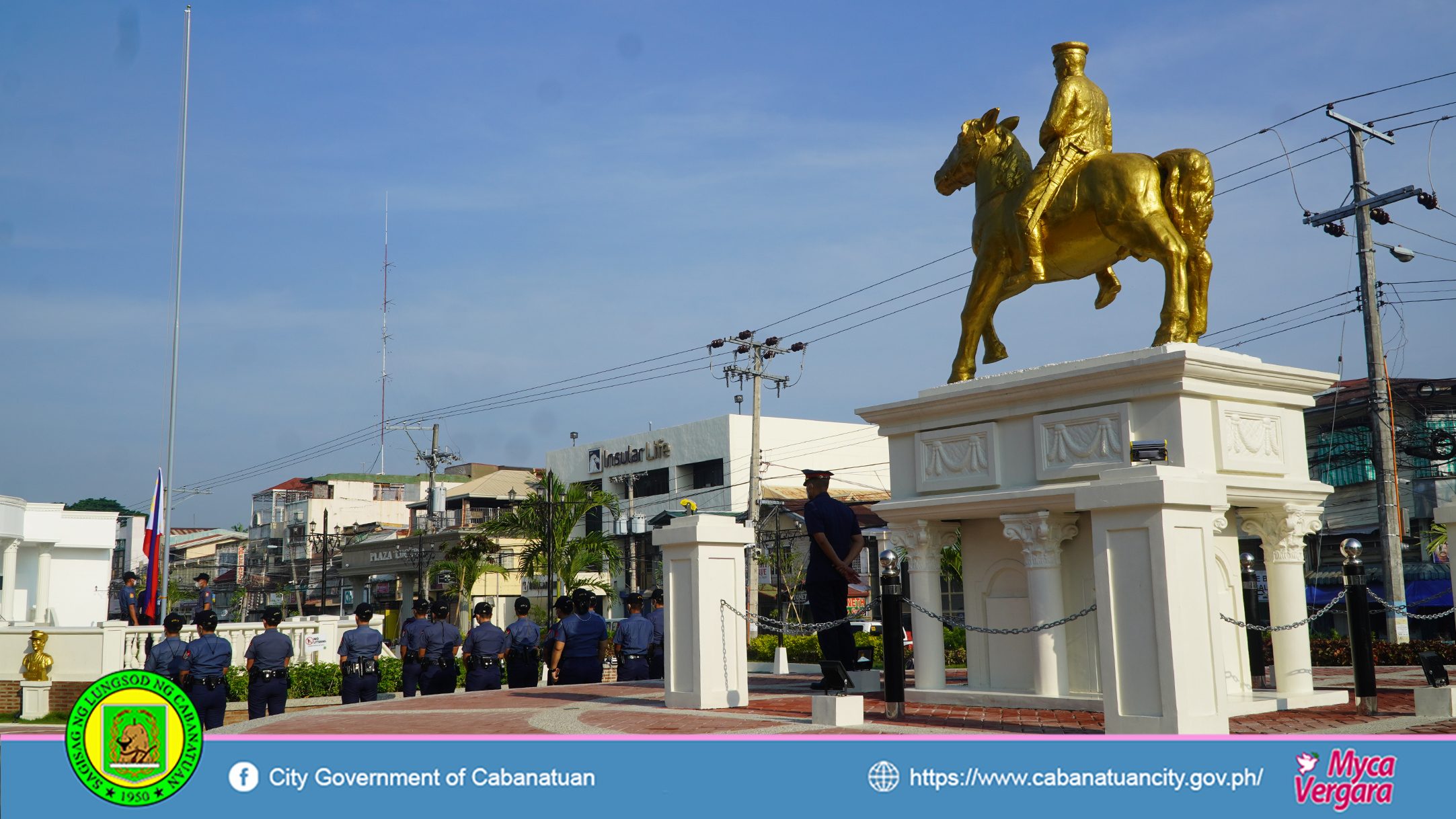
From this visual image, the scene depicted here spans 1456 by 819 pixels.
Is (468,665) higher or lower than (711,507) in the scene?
lower

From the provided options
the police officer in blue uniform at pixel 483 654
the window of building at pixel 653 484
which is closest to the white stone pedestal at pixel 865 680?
the police officer in blue uniform at pixel 483 654

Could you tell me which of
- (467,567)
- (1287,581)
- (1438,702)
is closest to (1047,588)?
(1287,581)

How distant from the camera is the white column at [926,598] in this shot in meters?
10.3

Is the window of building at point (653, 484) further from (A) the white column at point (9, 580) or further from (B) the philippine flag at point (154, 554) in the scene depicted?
(B) the philippine flag at point (154, 554)

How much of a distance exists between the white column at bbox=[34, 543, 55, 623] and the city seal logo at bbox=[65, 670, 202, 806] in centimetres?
3308

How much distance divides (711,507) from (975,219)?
132 ft

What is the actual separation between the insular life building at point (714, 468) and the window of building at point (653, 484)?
4 cm

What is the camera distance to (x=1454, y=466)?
31.2 meters

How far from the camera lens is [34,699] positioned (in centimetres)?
1911

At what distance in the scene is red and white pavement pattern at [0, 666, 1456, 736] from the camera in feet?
25.7
